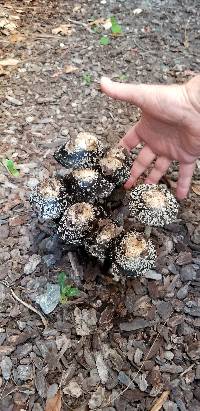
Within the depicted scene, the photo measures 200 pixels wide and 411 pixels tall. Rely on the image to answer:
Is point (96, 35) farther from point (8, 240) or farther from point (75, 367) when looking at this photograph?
point (75, 367)

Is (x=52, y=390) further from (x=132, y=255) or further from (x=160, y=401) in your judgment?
(x=132, y=255)

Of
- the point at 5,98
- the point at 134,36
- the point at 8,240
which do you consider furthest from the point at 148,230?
the point at 134,36

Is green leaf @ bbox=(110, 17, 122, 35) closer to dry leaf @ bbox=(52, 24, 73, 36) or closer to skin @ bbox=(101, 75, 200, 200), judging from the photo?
dry leaf @ bbox=(52, 24, 73, 36)

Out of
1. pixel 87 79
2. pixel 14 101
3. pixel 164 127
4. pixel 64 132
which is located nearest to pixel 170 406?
pixel 164 127

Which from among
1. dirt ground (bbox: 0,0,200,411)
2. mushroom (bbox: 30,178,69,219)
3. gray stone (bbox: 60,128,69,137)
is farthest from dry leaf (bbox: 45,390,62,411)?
gray stone (bbox: 60,128,69,137)

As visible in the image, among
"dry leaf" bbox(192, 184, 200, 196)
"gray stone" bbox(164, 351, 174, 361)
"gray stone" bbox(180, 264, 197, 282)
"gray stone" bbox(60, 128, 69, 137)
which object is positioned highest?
"gray stone" bbox(60, 128, 69, 137)

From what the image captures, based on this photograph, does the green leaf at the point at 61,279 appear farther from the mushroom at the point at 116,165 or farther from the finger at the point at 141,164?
the finger at the point at 141,164
